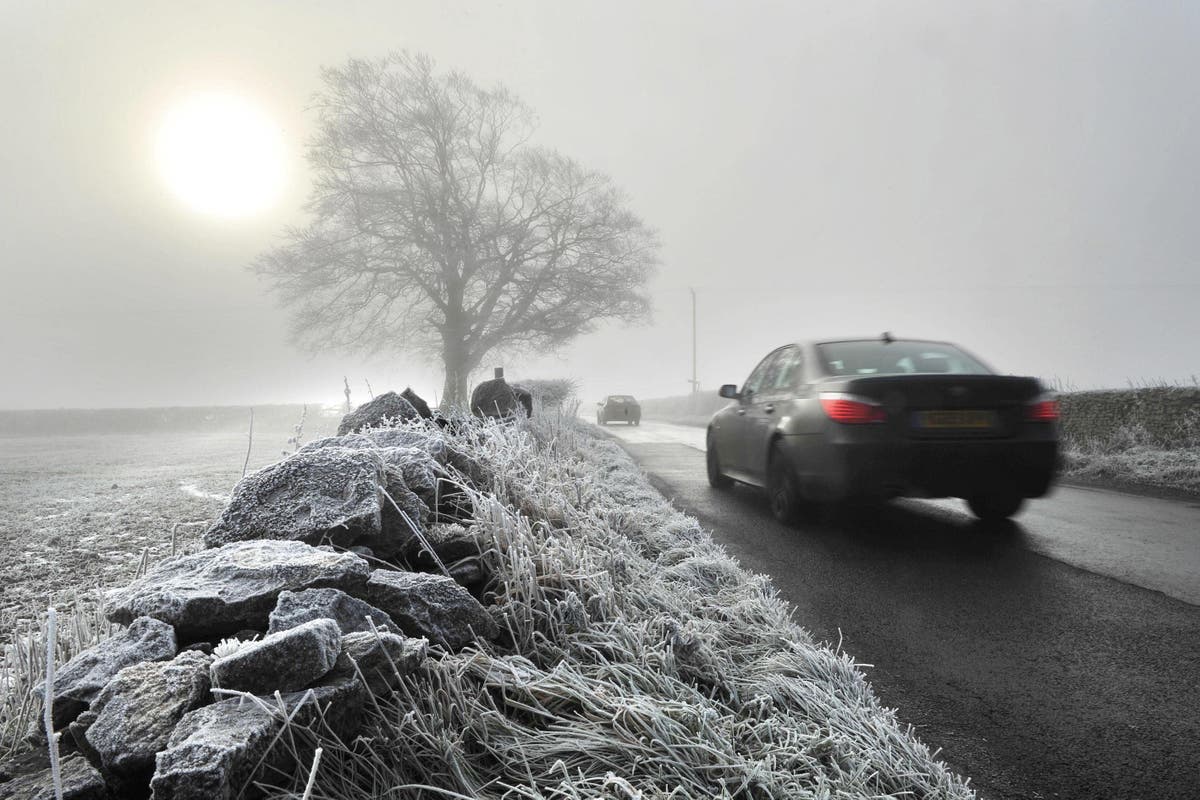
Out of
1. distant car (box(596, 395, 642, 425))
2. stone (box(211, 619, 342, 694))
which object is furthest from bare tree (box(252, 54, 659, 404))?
stone (box(211, 619, 342, 694))

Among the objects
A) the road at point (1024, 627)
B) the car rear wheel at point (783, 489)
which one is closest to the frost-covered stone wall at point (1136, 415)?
the road at point (1024, 627)

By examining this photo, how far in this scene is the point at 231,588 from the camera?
184 centimetres

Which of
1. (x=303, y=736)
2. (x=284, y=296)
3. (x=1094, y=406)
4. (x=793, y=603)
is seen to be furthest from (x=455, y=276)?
(x=303, y=736)

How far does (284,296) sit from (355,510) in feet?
68.8

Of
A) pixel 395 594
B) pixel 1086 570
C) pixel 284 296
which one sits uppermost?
pixel 284 296

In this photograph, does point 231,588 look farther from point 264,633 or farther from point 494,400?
point 494,400

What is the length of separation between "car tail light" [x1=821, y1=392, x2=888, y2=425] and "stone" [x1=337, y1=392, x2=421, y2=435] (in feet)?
9.89

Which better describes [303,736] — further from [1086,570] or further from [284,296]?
[284,296]

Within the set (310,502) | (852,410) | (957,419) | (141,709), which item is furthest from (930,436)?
(141,709)

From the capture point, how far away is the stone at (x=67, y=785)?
1248 millimetres

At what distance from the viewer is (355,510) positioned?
2334mm

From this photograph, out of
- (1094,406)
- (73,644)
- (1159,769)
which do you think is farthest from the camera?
(1094,406)

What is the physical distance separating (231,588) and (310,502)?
0.65 metres

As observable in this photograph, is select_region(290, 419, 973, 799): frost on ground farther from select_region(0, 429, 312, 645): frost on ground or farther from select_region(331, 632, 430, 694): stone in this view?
select_region(0, 429, 312, 645): frost on ground
